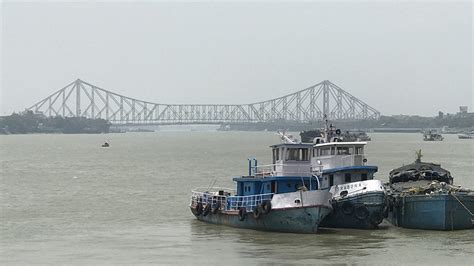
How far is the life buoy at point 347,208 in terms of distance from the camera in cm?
3703

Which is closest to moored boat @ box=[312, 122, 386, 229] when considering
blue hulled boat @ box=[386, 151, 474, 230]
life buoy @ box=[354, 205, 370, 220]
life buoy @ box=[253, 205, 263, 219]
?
life buoy @ box=[354, 205, 370, 220]

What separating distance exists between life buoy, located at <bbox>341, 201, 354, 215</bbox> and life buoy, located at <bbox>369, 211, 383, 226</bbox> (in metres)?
0.89

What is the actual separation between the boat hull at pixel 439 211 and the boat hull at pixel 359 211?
1.41 metres

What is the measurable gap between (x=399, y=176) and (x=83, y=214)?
16779 mm

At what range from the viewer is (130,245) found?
115 ft

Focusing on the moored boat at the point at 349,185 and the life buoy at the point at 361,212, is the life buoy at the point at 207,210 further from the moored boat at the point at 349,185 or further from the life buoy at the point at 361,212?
the life buoy at the point at 361,212

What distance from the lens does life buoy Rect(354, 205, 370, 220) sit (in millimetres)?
37031

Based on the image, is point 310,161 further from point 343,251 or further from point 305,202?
point 343,251

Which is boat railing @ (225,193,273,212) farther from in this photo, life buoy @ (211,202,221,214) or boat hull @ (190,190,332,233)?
life buoy @ (211,202,221,214)

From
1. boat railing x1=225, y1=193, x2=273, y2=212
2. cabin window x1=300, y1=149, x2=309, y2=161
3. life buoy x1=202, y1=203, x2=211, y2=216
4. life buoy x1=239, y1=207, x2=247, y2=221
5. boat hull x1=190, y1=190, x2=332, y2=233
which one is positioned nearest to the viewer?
boat hull x1=190, y1=190, x2=332, y2=233

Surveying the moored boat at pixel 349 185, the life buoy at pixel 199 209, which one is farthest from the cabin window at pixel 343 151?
the life buoy at pixel 199 209

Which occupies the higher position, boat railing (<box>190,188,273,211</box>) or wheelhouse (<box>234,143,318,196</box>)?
wheelhouse (<box>234,143,318,196</box>)

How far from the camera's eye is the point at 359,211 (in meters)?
37.2

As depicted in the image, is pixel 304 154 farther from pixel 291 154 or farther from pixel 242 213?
pixel 242 213
